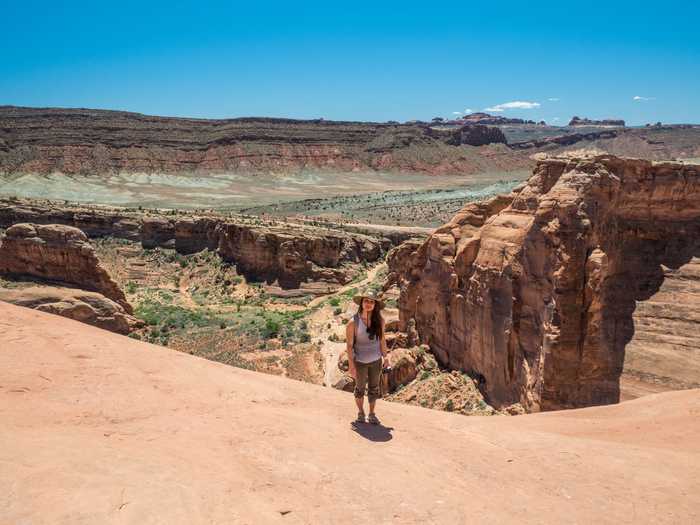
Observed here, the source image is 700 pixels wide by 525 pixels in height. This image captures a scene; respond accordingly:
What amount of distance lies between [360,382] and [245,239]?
115 ft

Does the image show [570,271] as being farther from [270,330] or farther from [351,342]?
[270,330]

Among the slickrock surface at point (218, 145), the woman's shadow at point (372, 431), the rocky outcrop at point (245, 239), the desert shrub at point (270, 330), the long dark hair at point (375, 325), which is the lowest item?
the desert shrub at point (270, 330)

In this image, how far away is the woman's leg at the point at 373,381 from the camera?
22.1 ft

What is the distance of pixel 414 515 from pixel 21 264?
23.6 m

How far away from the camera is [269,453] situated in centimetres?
525

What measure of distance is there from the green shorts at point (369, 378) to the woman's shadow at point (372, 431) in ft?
1.10

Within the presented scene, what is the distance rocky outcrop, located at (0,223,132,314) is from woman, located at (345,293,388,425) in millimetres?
19796

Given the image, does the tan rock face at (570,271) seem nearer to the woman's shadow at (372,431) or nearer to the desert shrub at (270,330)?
the woman's shadow at (372,431)

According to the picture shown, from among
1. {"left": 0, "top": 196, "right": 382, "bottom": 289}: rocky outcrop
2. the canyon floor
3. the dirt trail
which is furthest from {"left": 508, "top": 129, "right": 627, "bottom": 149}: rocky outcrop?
the dirt trail

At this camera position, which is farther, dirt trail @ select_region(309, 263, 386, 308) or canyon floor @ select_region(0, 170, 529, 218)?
canyon floor @ select_region(0, 170, 529, 218)

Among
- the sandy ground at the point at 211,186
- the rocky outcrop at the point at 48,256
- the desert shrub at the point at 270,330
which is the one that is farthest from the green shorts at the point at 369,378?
the sandy ground at the point at 211,186

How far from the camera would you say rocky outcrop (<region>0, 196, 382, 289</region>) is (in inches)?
1522

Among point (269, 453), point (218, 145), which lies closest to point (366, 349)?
point (269, 453)

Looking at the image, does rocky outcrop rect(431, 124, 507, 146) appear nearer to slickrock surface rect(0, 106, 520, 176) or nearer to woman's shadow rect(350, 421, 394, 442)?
slickrock surface rect(0, 106, 520, 176)
